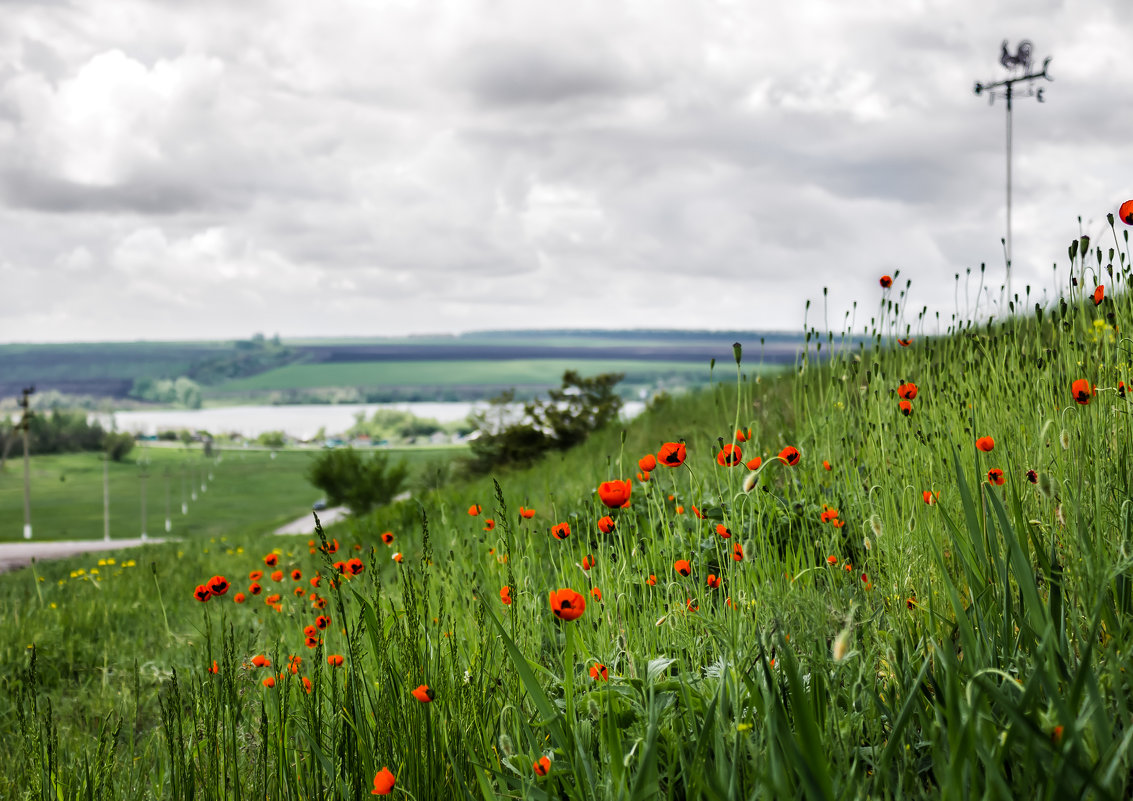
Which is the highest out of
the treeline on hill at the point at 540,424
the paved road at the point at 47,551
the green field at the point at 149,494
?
the treeline on hill at the point at 540,424

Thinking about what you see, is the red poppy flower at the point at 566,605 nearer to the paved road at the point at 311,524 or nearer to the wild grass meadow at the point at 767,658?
the wild grass meadow at the point at 767,658

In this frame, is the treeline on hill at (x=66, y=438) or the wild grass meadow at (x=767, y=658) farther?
the treeline on hill at (x=66, y=438)

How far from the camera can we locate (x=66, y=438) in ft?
563

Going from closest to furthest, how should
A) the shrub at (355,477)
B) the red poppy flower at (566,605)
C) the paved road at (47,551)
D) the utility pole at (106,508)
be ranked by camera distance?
1. the red poppy flower at (566,605)
2. the paved road at (47,551)
3. the shrub at (355,477)
4. the utility pole at (106,508)

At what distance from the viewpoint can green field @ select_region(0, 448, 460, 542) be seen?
138 meters

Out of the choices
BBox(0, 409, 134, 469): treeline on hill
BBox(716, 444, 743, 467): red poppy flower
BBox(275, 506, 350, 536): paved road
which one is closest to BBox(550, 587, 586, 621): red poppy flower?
BBox(716, 444, 743, 467): red poppy flower

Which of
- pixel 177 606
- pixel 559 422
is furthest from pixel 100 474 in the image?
pixel 177 606

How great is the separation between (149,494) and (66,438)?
23250 millimetres

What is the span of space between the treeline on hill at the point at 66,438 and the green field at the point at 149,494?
504 cm

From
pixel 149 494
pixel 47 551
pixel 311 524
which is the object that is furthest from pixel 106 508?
pixel 149 494

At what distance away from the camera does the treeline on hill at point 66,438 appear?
549 ft

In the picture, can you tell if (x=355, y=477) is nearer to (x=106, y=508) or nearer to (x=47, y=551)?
(x=47, y=551)

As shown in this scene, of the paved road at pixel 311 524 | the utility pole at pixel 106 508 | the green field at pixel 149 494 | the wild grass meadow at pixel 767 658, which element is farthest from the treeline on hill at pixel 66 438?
the wild grass meadow at pixel 767 658

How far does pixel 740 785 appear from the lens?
6.24 feet
